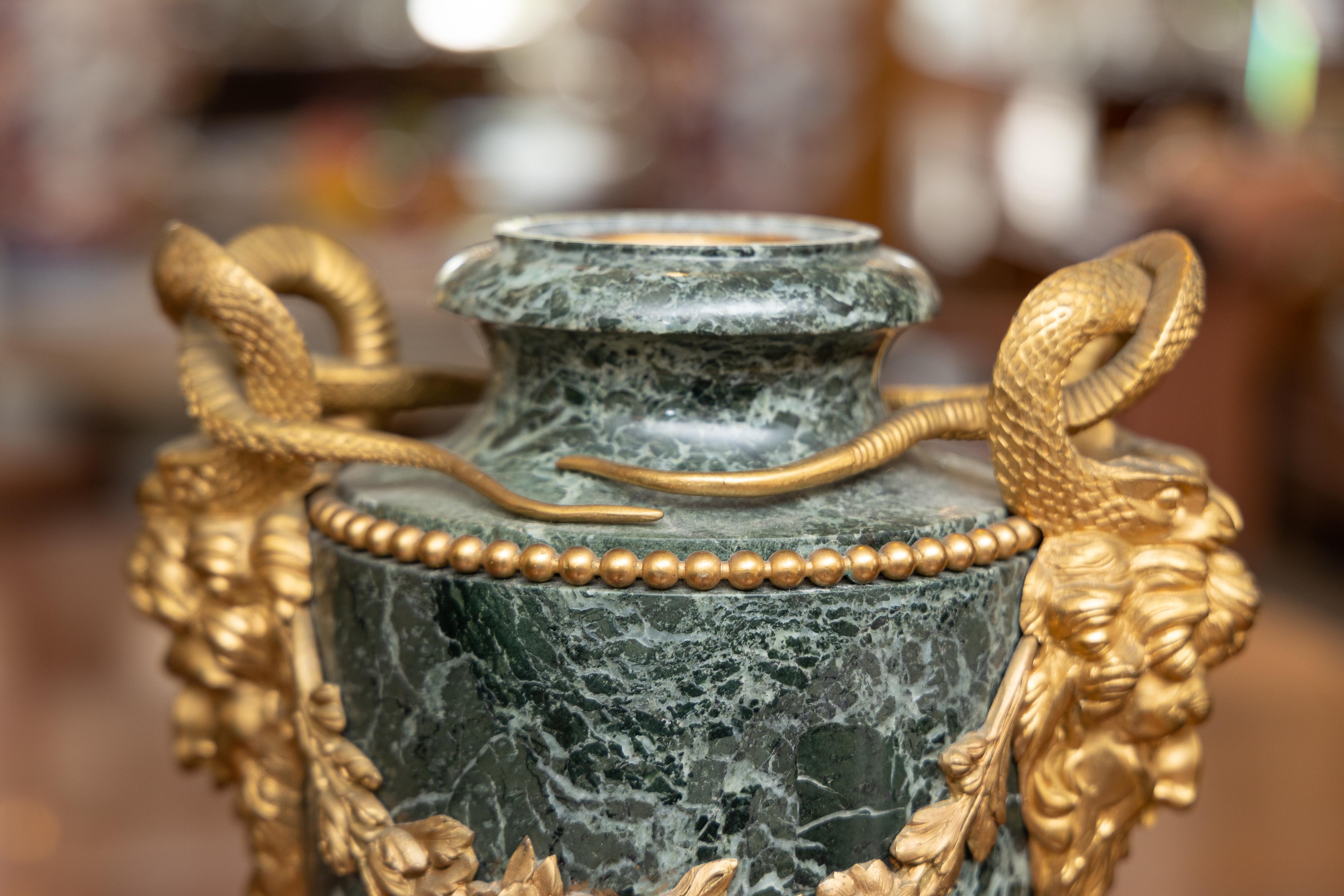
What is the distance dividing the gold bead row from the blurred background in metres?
0.65

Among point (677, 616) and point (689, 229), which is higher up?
point (689, 229)

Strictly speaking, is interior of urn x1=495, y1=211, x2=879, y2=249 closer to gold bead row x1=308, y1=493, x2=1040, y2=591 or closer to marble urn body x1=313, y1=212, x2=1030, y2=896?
marble urn body x1=313, y1=212, x2=1030, y2=896

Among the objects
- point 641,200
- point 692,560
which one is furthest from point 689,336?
point 641,200

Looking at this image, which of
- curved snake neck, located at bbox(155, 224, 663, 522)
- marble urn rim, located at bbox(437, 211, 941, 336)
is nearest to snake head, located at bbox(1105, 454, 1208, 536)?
marble urn rim, located at bbox(437, 211, 941, 336)

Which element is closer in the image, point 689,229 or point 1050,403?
point 1050,403

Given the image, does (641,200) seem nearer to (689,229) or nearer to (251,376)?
(689,229)

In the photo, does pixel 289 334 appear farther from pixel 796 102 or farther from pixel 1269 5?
pixel 1269 5

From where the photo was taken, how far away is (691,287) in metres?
0.79

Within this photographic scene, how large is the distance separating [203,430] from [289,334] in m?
0.08

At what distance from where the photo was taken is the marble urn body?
74 centimetres

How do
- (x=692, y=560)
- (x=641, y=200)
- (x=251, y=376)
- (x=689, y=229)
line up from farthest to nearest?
(x=641, y=200), (x=689, y=229), (x=251, y=376), (x=692, y=560)

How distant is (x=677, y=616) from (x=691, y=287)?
0.18 metres

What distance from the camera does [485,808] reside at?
0.78m

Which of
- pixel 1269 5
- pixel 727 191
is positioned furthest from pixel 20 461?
pixel 1269 5
